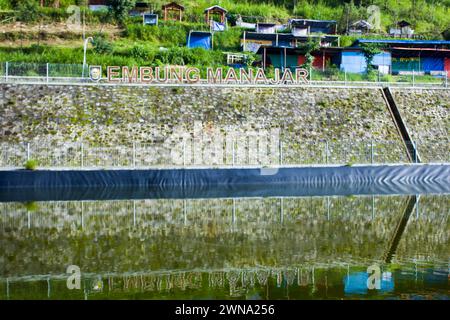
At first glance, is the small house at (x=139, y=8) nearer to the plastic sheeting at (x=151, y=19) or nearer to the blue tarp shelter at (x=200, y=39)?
the plastic sheeting at (x=151, y=19)

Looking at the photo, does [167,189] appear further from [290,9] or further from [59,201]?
[290,9]

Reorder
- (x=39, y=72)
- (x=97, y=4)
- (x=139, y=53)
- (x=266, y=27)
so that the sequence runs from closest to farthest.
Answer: (x=39, y=72) < (x=139, y=53) < (x=266, y=27) < (x=97, y=4)

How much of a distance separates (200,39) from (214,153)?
30690 mm

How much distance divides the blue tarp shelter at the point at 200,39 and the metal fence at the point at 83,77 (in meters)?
22.8

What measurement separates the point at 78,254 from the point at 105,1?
60889 mm

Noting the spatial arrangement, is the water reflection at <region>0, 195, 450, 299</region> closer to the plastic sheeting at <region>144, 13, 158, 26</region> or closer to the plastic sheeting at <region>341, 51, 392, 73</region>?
the plastic sheeting at <region>341, 51, 392, 73</region>

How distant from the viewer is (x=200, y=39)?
60125 mm

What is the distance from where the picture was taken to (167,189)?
26.9m

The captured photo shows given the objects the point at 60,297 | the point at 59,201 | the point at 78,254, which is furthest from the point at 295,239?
the point at 59,201

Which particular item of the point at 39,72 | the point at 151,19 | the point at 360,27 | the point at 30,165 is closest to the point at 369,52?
the point at 360,27

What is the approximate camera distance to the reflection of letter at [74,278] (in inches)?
462

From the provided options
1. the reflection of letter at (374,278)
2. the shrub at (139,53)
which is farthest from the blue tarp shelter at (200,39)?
the reflection of letter at (374,278)

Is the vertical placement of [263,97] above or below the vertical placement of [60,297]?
above

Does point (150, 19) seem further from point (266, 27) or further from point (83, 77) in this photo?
point (83, 77)
